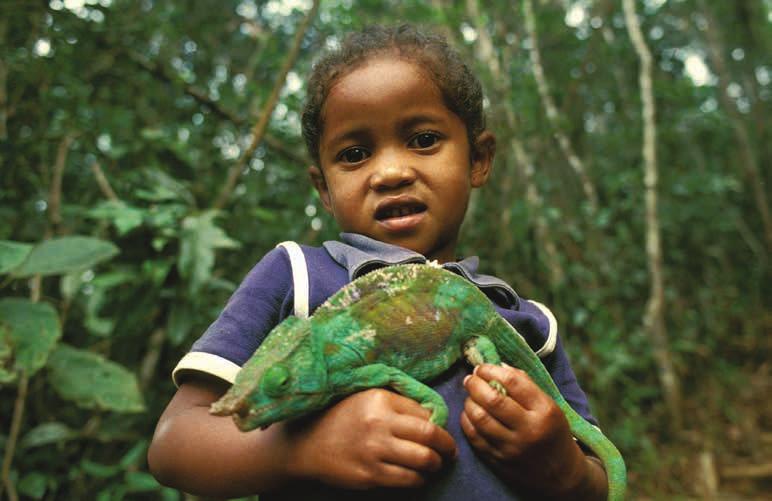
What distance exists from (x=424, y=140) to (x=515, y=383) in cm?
61

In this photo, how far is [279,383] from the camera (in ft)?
2.69

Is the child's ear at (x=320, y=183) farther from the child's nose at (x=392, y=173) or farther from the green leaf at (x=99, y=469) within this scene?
the green leaf at (x=99, y=469)

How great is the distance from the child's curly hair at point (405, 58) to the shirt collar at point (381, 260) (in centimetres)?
32

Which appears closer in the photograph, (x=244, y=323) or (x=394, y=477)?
(x=394, y=477)

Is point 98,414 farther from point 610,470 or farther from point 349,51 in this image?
point 610,470

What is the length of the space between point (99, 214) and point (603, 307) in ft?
12.4

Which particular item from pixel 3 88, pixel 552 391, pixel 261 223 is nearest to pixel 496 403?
pixel 552 391

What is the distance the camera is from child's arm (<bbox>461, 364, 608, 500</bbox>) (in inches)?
39.0

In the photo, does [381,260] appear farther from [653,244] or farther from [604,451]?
[653,244]

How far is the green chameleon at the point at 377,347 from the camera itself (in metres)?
0.83

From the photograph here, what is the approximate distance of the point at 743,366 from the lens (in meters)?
6.38

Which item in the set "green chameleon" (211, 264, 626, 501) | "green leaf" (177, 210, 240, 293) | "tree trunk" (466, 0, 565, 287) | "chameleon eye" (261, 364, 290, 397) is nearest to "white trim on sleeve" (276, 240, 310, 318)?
"green chameleon" (211, 264, 626, 501)

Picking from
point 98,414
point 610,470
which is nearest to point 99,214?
point 98,414

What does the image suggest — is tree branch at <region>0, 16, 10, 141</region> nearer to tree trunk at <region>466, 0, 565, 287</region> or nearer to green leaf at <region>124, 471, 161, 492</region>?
green leaf at <region>124, 471, 161, 492</region>
